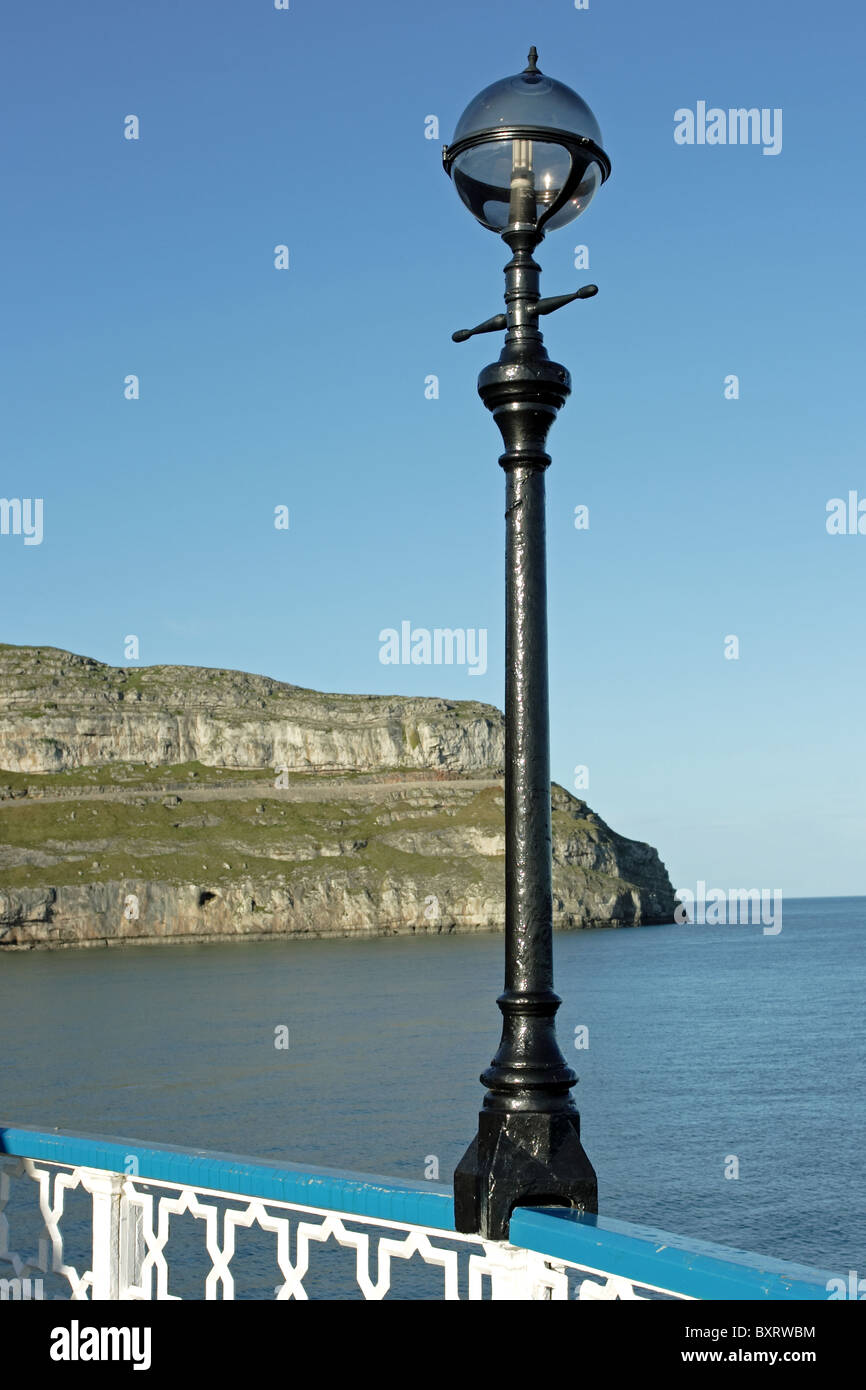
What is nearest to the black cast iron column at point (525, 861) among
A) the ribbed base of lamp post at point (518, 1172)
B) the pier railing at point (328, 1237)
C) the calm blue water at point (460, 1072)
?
the ribbed base of lamp post at point (518, 1172)

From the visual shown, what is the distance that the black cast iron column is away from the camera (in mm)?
5438

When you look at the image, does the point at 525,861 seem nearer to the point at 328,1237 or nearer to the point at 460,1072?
the point at 328,1237

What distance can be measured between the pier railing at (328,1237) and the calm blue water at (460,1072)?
1090 inches

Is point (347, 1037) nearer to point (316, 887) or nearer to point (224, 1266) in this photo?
point (224, 1266)

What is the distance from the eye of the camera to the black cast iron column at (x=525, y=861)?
5438 mm

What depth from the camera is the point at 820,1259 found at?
100ft

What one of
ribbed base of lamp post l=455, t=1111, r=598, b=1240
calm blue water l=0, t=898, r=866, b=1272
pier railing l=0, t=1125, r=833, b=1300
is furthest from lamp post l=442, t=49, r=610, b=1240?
calm blue water l=0, t=898, r=866, b=1272

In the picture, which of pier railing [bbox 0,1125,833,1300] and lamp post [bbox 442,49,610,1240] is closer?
pier railing [bbox 0,1125,833,1300]

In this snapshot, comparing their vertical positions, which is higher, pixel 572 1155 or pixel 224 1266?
pixel 572 1155

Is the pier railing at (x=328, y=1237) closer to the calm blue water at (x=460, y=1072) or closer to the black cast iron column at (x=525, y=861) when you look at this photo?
the black cast iron column at (x=525, y=861)

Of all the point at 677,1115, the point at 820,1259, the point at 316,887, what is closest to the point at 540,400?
Result: the point at 820,1259

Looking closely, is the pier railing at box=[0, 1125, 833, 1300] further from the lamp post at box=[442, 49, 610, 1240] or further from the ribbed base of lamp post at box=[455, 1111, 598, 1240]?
the lamp post at box=[442, 49, 610, 1240]

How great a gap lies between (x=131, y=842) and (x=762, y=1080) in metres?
145

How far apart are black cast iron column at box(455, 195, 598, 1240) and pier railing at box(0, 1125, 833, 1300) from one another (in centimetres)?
Result: 21
